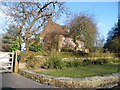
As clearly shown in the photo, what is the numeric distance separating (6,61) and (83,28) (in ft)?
38.5

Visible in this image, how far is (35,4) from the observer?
1346cm

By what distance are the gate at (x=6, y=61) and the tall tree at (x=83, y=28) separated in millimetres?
10653

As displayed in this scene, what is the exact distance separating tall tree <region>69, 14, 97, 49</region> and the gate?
10.7m

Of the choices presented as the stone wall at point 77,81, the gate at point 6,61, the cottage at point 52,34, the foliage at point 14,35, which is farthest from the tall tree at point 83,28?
the stone wall at point 77,81

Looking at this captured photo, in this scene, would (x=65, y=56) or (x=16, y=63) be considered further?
(x=65, y=56)

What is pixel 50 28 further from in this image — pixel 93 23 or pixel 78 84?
pixel 78 84

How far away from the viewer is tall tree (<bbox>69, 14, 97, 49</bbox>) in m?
16.5

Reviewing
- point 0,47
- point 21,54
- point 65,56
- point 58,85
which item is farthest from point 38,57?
point 0,47

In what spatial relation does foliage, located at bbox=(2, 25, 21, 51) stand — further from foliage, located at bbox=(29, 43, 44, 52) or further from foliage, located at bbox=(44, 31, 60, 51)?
foliage, located at bbox=(44, 31, 60, 51)

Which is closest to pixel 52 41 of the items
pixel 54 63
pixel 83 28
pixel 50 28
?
pixel 50 28

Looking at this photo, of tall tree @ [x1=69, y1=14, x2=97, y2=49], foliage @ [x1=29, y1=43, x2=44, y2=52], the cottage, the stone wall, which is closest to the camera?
the stone wall

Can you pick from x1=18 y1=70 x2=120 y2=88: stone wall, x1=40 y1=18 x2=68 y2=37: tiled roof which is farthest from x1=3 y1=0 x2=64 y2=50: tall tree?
x1=18 y1=70 x2=120 y2=88: stone wall

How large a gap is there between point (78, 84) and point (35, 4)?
11.5m

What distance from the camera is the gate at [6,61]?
764 cm
